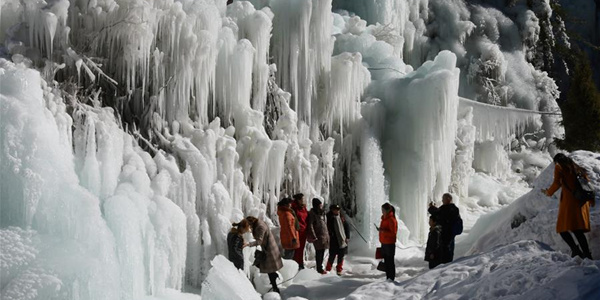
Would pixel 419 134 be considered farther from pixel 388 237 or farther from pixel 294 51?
pixel 388 237

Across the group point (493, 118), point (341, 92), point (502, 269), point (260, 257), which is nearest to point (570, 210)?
point (502, 269)

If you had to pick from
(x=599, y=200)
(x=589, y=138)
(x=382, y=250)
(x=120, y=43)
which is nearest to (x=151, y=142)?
(x=120, y=43)

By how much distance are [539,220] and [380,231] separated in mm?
2334

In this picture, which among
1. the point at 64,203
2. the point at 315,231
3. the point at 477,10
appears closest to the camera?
the point at 64,203

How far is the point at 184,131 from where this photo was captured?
11.1 m

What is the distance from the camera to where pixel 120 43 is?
10.5 metres

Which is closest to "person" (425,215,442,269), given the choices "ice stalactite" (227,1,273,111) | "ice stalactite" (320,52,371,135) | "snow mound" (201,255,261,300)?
"snow mound" (201,255,261,300)

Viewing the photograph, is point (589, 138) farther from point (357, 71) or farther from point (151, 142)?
point (151, 142)

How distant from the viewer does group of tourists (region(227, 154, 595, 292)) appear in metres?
8.44

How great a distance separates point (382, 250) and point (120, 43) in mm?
4761

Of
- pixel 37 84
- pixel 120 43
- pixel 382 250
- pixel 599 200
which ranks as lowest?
pixel 382 250

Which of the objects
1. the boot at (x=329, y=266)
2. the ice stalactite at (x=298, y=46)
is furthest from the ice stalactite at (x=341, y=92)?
the boot at (x=329, y=266)

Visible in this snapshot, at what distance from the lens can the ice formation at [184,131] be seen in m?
8.30

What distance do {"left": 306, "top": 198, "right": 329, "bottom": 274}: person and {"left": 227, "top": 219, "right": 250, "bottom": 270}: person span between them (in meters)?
1.59
